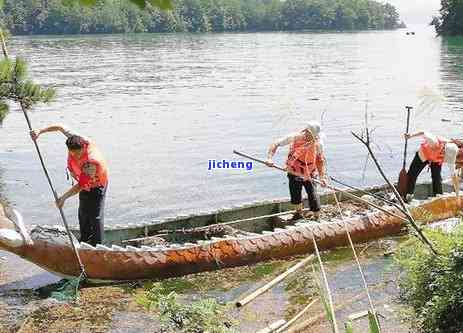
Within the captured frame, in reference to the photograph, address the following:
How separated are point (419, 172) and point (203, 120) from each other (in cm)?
1511

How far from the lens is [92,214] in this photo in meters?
9.56

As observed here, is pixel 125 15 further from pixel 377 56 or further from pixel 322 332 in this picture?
pixel 322 332

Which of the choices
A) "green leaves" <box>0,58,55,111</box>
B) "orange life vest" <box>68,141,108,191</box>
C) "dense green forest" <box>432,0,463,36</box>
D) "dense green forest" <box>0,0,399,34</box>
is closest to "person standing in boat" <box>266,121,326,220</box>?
"orange life vest" <box>68,141,108,191</box>

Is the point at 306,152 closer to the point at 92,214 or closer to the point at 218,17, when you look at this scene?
the point at 92,214

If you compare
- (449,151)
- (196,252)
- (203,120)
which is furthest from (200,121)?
(196,252)

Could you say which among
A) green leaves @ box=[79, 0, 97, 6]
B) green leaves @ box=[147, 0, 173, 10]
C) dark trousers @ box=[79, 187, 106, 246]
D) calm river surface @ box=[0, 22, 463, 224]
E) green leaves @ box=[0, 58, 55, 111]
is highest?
green leaves @ box=[79, 0, 97, 6]

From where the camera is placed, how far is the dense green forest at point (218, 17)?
11691cm

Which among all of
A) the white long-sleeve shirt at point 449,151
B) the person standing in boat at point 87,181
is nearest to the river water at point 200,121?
the person standing in boat at point 87,181

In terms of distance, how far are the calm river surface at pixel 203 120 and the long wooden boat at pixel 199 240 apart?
159 centimetres

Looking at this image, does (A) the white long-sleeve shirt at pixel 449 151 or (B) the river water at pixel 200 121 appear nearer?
(A) the white long-sleeve shirt at pixel 449 151

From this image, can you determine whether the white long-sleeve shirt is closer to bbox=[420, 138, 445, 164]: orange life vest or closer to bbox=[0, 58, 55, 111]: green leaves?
bbox=[420, 138, 445, 164]: orange life vest

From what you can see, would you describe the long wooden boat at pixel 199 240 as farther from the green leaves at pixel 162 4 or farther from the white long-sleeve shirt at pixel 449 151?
the green leaves at pixel 162 4

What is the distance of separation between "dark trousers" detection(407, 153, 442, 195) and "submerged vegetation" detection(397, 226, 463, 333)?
6147mm

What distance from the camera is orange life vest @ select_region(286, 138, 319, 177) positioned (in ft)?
35.8
